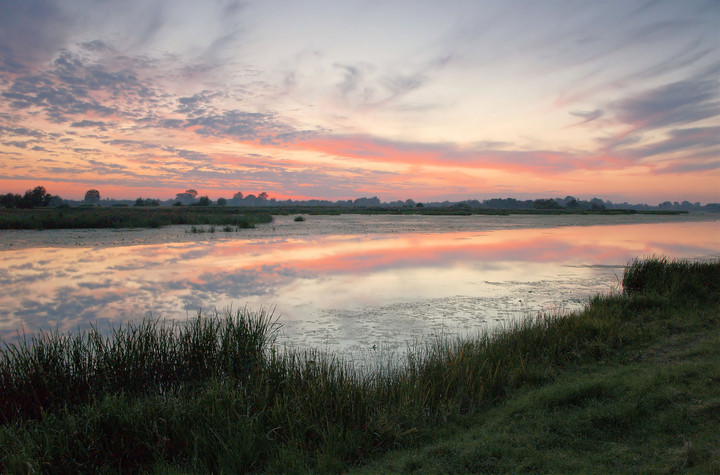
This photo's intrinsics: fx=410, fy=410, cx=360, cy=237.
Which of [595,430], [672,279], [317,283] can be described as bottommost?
[595,430]

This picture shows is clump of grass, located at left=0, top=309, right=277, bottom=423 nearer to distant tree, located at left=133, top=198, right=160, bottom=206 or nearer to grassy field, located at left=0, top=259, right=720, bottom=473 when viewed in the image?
grassy field, located at left=0, top=259, right=720, bottom=473

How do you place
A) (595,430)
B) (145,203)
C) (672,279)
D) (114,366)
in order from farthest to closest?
(145,203) → (672,279) → (114,366) → (595,430)

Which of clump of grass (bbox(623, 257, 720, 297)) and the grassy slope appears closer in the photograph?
the grassy slope

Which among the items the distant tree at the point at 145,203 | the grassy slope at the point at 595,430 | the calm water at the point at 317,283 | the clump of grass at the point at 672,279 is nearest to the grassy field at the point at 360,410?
the grassy slope at the point at 595,430

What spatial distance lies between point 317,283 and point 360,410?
8.57 meters

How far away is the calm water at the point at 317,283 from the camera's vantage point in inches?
358

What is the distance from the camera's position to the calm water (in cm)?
909

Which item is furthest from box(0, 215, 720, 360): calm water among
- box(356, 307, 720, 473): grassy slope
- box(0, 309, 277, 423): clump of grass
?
box(356, 307, 720, 473): grassy slope

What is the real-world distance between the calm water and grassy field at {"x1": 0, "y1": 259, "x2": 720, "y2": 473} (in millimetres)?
1917

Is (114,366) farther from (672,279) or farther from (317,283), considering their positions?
(672,279)

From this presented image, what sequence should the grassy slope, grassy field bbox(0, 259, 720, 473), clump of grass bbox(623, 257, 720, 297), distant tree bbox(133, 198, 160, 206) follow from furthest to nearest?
distant tree bbox(133, 198, 160, 206) < clump of grass bbox(623, 257, 720, 297) < grassy field bbox(0, 259, 720, 473) < the grassy slope

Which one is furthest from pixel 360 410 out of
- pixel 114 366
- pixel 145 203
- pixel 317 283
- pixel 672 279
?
pixel 145 203

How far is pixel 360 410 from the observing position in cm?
487

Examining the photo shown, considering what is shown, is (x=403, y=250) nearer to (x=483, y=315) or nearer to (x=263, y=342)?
(x=483, y=315)
